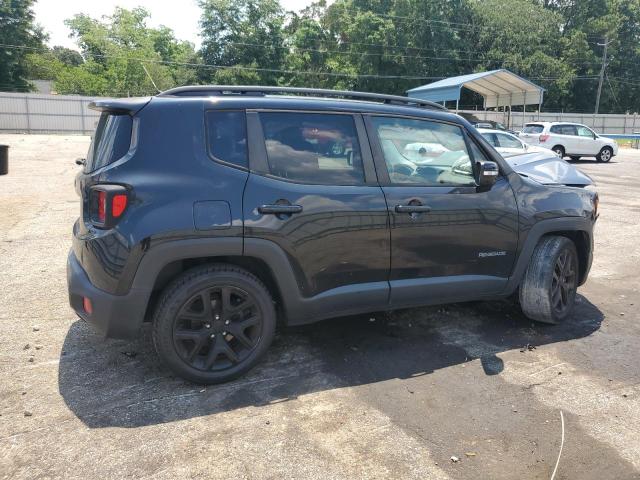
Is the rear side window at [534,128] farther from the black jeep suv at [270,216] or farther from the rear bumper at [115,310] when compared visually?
the rear bumper at [115,310]

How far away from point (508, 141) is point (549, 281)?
12227 millimetres

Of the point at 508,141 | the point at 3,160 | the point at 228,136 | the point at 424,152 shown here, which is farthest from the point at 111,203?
the point at 508,141

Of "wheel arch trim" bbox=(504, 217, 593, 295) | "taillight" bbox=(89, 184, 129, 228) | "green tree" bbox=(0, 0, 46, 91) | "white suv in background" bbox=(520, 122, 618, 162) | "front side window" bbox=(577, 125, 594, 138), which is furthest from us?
"green tree" bbox=(0, 0, 46, 91)

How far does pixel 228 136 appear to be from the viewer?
3.41 m

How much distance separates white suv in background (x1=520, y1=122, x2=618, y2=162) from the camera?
72.4 feet

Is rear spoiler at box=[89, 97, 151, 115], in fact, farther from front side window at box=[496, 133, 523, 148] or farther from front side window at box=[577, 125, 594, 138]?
front side window at box=[577, 125, 594, 138]

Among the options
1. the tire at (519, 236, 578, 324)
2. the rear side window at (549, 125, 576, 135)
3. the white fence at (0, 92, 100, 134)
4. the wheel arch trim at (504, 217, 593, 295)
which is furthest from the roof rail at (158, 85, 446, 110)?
the white fence at (0, 92, 100, 134)

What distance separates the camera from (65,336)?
4.19 metres

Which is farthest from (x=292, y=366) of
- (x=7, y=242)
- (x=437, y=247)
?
(x=7, y=242)

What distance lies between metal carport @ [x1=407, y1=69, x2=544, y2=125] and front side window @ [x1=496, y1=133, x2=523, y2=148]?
403 inches

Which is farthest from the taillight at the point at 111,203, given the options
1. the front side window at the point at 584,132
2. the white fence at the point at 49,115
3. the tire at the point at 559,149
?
the white fence at the point at 49,115

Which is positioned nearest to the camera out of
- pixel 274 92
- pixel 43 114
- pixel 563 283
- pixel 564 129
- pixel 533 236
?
pixel 274 92

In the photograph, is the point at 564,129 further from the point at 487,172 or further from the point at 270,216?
the point at 270,216

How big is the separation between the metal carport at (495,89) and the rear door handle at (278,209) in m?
23.8
